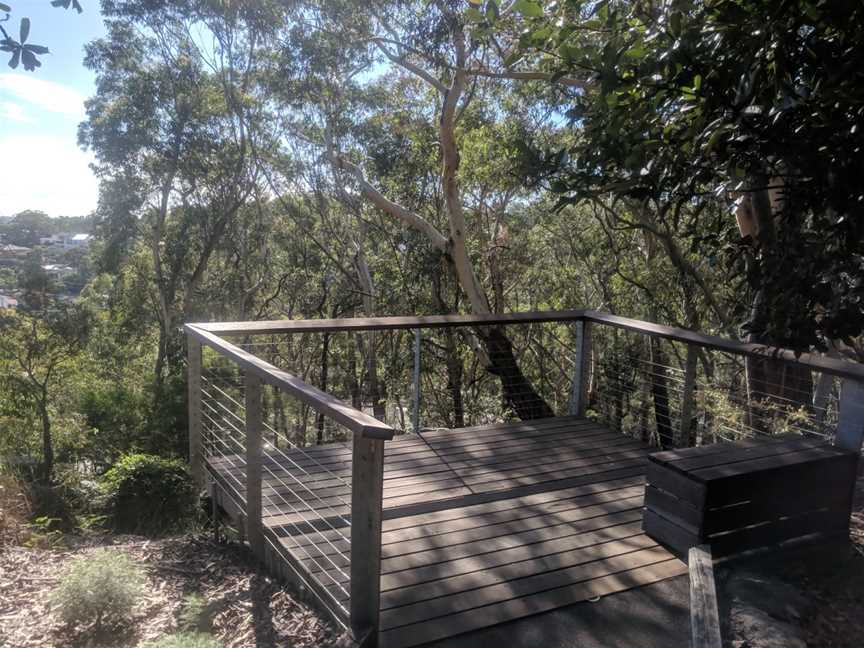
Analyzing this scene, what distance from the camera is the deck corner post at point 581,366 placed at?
17.1 ft

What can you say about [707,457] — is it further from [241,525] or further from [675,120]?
[241,525]

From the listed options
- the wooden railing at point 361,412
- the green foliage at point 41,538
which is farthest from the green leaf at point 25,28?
the green foliage at point 41,538

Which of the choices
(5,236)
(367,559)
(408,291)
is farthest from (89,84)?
(367,559)

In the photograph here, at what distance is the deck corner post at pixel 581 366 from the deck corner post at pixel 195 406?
2849 mm

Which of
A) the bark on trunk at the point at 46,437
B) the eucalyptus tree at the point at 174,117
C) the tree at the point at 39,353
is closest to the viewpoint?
the bark on trunk at the point at 46,437

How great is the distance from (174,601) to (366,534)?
4.71 ft

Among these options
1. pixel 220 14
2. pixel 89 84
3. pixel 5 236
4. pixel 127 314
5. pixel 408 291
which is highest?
pixel 220 14

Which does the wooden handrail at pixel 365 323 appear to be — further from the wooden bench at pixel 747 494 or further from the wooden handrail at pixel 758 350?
the wooden bench at pixel 747 494

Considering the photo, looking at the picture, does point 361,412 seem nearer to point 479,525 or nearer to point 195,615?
point 479,525

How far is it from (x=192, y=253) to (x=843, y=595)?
17.7 m

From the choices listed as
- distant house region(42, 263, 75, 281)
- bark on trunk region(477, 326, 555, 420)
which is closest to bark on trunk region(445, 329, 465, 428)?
bark on trunk region(477, 326, 555, 420)

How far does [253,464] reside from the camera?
3.25 meters

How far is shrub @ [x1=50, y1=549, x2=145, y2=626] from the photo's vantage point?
9.32 feet

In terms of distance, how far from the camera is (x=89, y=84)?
1623 cm
